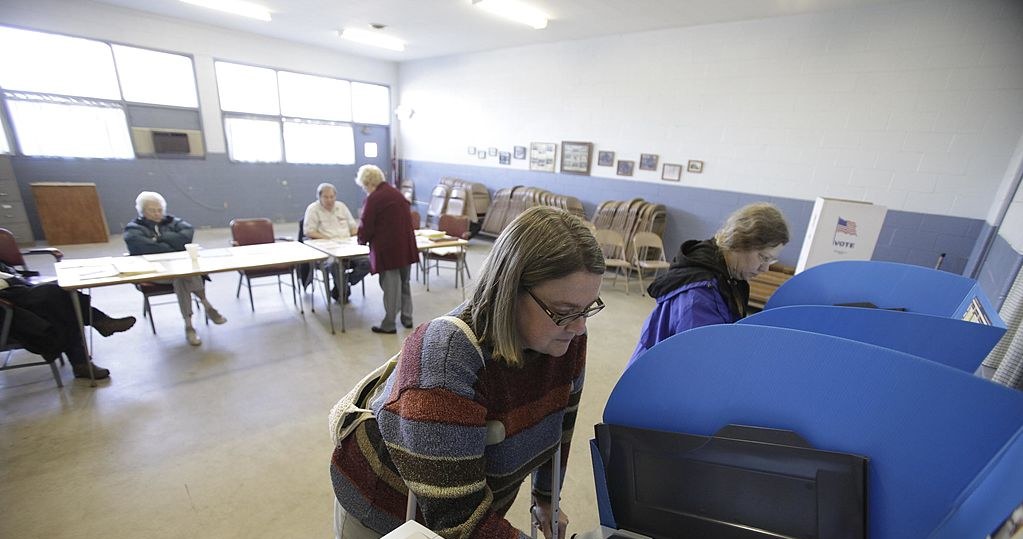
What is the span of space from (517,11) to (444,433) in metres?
5.54

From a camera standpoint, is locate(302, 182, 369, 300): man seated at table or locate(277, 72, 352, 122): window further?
locate(277, 72, 352, 122): window

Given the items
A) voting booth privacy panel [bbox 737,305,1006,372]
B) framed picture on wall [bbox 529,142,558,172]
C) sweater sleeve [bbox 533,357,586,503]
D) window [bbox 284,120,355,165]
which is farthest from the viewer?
window [bbox 284,120,355,165]

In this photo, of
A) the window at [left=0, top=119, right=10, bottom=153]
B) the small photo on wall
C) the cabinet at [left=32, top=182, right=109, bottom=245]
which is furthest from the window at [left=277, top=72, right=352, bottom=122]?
the small photo on wall

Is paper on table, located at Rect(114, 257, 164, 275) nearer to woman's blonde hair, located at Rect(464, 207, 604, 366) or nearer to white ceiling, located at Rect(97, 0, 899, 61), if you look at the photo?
woman's blonde hair, located at Rect(464, 207, 604, 366)

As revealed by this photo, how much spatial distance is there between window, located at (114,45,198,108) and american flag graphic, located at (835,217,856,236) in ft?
30.4

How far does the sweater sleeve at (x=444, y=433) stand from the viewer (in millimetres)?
715

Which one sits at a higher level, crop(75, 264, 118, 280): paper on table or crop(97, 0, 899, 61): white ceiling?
crop(97, 0, 899, 61): white ceiling

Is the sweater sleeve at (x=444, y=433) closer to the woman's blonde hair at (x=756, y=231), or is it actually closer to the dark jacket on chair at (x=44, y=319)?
the woman's blonde hair at (x=756, y=231)

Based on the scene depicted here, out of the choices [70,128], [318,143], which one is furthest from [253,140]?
[70,128]

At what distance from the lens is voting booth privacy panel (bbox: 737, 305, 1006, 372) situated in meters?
1.00

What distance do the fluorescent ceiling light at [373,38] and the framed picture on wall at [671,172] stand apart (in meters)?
5.07

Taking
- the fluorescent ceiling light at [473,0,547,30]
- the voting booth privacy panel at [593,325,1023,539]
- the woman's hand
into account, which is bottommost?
the woman's hand

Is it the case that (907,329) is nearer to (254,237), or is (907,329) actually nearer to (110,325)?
(110,325)

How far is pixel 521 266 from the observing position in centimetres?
77
